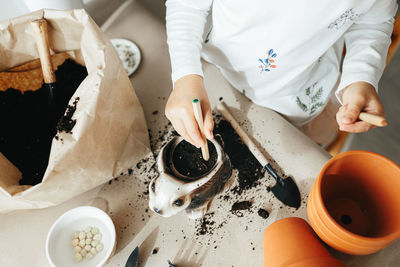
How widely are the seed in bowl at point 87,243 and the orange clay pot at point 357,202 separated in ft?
1.24

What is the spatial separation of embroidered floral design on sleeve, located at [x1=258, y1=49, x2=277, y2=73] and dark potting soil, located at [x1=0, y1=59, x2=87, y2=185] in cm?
39

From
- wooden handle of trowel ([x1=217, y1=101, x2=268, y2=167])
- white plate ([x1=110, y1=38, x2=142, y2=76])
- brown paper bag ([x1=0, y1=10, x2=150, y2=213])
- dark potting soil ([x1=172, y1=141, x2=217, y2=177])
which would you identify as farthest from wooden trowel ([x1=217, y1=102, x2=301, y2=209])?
white plate ([x1=110, y1=38, x2=142, y2=76])

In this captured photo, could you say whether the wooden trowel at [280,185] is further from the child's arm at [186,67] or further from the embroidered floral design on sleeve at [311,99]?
the embroidered floral design on sleeve at [311,99]

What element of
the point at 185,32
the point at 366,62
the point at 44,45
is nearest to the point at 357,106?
the point at 366,62

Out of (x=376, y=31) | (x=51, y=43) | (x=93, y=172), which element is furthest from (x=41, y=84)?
(x=376, y=31)

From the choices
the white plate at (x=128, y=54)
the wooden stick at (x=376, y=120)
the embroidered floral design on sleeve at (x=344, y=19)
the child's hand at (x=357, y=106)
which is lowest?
the child's hand at (x=357, y=106)

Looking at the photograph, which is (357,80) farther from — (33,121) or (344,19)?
(33,121)

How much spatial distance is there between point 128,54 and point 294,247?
1.94 feet

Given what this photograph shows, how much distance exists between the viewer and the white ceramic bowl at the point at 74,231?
480 millimetres

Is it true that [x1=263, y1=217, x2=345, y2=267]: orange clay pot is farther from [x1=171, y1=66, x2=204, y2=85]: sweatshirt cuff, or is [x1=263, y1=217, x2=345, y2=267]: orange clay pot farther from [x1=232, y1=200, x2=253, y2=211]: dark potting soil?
[x1=171, y1=66, x2=204, y2=85]: sweatshirt cuff

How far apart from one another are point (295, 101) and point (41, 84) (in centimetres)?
61

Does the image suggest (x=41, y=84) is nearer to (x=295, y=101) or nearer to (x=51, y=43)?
(x=51, y=43)

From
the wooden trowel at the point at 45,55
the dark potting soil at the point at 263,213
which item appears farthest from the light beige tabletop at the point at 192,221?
the wooden trowel at the point at 45,55

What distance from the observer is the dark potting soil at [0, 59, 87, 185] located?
0.55m
